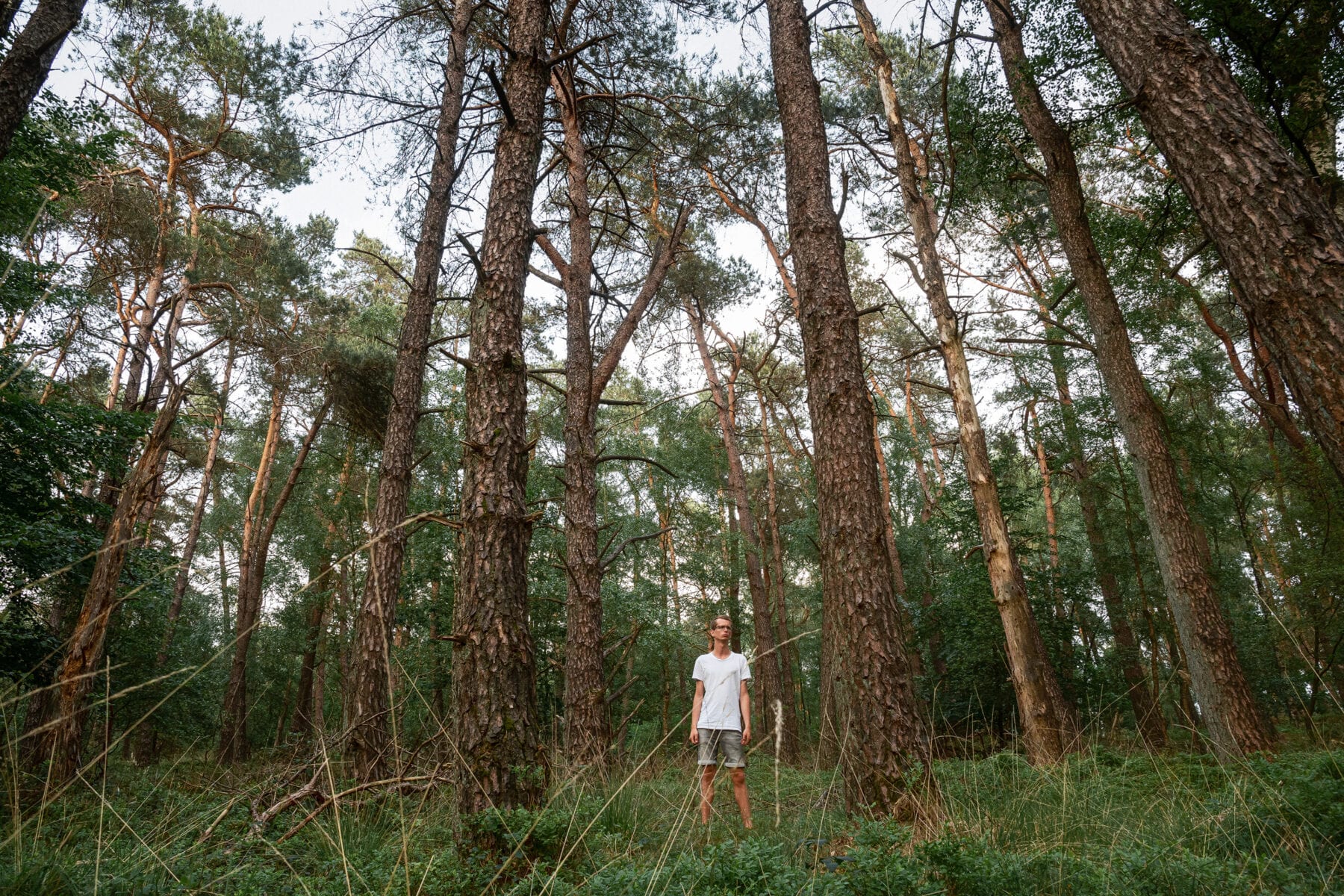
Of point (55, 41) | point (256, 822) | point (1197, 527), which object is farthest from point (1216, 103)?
point (1197, 527)

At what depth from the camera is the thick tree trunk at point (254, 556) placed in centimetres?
1469

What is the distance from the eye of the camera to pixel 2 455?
8430 mm

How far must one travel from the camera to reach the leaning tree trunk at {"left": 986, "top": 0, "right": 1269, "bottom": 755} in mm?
6234

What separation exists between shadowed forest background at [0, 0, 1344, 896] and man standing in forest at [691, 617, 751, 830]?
37cm

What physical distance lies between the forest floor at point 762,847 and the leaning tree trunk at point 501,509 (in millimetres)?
279

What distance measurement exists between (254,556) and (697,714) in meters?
13.8

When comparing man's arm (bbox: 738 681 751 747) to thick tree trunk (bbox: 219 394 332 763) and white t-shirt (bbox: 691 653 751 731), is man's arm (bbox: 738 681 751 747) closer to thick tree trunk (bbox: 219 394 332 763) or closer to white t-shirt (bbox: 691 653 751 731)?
white t-shirt (bbox: 691 653 751 731)

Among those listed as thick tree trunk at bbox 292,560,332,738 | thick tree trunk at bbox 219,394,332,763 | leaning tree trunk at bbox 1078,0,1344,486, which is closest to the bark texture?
leaning tree trunk at bbox 1078,0,1344,486

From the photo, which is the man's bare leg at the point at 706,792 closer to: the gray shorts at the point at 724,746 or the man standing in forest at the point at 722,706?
the man standing in forest at the point at 722,706

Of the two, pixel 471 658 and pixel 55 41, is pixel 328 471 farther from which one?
pixel 471 658

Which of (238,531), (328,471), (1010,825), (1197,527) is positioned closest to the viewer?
(1010,825)

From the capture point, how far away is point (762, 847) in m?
2.48

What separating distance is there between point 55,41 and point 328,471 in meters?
14.7

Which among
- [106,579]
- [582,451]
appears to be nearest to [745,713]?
[582,451]
